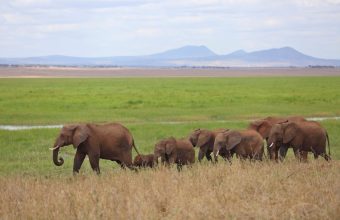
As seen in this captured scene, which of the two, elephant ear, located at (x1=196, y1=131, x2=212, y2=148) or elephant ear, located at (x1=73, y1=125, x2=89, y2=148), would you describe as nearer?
elephant ear, located at (x1=73, y1=125, x2=89, y2=148)

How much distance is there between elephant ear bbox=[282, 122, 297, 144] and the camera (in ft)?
51.3

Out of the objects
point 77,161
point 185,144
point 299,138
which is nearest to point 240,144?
point 185,144

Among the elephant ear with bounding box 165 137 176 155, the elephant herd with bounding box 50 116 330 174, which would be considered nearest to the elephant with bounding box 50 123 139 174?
the elephant herd with bounding box 50 116 330 174

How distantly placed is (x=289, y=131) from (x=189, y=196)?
6770 millimetres

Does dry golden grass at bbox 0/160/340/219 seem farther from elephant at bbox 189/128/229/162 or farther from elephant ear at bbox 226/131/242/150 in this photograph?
elephant at bbox 189/128/229/162

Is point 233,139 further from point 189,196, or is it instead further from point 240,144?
point 189,196

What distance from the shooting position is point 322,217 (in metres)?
7.99

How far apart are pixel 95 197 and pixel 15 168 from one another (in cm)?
783

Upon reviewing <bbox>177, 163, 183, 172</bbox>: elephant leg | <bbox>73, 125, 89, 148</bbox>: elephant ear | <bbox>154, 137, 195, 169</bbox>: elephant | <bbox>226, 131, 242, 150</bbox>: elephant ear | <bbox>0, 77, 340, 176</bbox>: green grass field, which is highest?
<bbox>73, 125, 89, 148</bbox>: elephant ear

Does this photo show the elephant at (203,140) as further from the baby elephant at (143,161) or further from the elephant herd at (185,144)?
the baby elephant at (143,161)

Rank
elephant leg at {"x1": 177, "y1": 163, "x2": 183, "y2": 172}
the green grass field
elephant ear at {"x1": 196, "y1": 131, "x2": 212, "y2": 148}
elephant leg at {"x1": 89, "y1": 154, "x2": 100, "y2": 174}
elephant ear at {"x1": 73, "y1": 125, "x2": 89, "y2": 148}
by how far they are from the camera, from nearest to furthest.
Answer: elephant leg at {"x1": 177, "y1": 163, "x2": 183, "y2": 172} → elephant ear at {"x1": 73, "y1": 125, "x2": 89, "y2": 148} → elephant leg at {"x1": 89, "y1": 154, "x2": 100, "y2": 174} → elephant ear at {"x1": 196, "y1": 131, "x2": 212, "y2": 148} → the green grass field

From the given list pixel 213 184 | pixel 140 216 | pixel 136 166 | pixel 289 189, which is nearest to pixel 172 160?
pixel 136 166

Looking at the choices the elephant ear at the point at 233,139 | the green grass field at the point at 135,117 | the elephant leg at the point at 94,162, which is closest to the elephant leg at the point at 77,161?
the elephant leg at the point at 94,162

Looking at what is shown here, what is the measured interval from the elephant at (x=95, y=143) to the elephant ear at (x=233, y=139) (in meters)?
2.31
